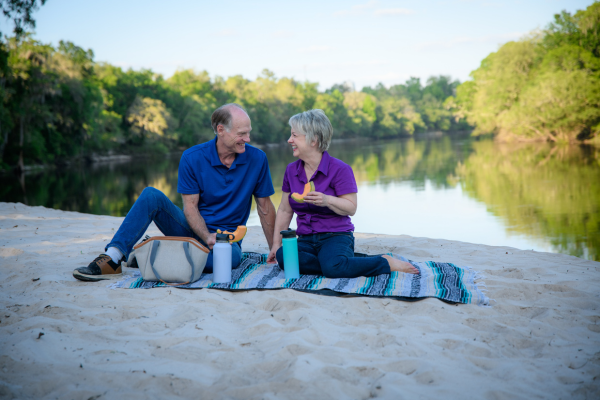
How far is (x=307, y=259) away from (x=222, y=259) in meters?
0.64

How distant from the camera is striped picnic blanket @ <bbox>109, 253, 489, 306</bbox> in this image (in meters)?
2.96

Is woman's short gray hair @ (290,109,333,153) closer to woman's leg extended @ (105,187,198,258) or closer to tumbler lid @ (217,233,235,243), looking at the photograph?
tumbler lid @ (217,233,235,243)

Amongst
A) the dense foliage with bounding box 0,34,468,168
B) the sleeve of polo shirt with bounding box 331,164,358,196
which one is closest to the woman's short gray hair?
the sleeve of polo shirt with bounding box 331,164,358,196

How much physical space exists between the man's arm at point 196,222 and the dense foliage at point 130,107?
19318 millimetres

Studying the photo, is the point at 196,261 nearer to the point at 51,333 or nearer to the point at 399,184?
the point at 51,333

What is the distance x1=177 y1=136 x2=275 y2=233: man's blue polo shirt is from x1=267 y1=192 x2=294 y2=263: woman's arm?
0.26 metres

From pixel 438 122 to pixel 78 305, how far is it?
8033 centimetres

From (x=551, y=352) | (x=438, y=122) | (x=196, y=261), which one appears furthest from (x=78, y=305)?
(x=438, y=122)

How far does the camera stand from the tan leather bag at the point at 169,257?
3160 mm

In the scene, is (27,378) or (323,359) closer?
(27,378)

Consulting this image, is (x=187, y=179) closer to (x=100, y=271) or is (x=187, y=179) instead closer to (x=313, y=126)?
(x=100, y=271)

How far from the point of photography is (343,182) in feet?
11.3

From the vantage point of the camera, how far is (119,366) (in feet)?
6.51

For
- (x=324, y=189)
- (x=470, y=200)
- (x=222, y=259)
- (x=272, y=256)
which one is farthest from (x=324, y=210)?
(x=470, y=200)
